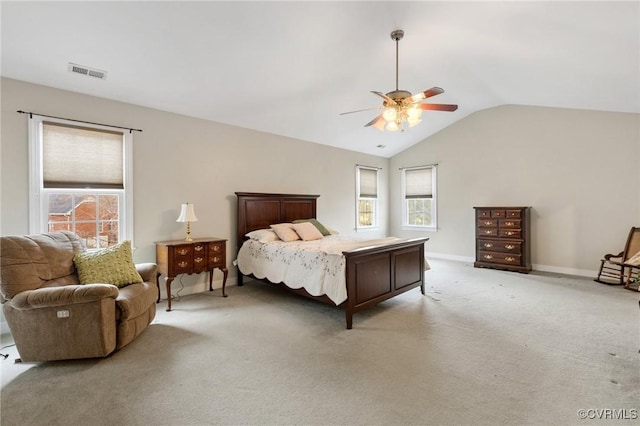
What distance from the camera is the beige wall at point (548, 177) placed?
16.2ft

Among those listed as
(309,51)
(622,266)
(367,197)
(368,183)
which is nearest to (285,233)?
(309,51)

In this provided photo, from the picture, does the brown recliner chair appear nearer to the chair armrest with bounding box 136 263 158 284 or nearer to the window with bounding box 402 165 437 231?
the chair armrest with bounding box 136 263 158 284

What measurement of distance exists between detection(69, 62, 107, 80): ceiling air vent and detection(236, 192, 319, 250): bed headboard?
7.12 ft

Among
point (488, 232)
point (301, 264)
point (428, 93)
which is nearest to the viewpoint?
point (428, 93)

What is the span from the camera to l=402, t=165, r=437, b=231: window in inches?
282

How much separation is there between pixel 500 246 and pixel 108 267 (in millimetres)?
6025

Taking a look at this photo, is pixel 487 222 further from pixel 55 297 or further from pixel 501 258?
pixel 55 297

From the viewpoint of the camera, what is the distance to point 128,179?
12.5ft

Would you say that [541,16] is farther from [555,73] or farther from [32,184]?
[32,184]

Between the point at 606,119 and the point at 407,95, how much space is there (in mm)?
4234

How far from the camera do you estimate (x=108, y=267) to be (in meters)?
2.94

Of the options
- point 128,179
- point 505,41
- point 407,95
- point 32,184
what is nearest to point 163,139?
point 128,179

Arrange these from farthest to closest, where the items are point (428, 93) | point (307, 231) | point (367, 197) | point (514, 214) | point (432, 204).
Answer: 1. point (367, 197)
2. point (432, 204)
3. point (514, 214)
4. point (307, 231)
5. point (428, 93)

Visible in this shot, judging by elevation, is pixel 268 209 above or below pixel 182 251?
above
